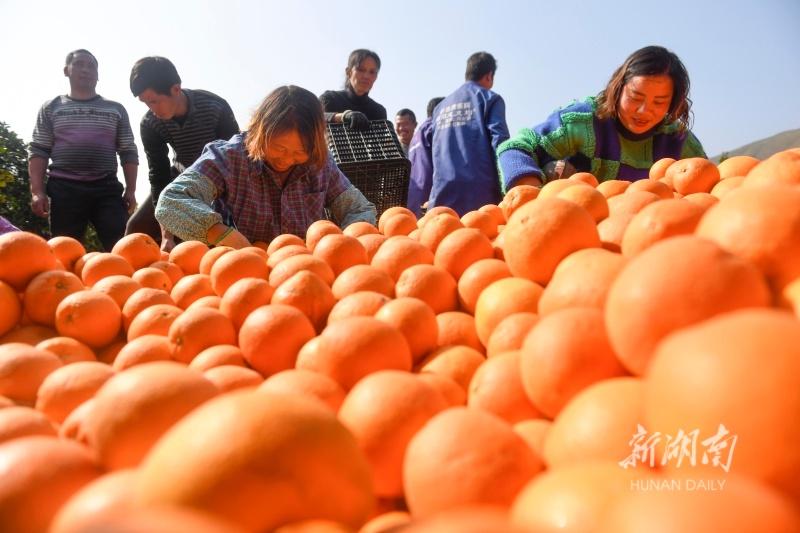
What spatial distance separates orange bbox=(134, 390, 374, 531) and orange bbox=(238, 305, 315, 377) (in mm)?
646

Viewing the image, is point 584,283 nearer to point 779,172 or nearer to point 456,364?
point 456,364

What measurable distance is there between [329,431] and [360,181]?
15.4 feet

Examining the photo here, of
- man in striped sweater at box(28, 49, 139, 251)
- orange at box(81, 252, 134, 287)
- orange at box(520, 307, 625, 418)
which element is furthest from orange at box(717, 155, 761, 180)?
man in striped sweater at box(28, 49, 139, 251)

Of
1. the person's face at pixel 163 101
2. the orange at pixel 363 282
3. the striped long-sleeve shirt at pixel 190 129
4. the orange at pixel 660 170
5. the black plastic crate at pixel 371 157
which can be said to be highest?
the person's face at pixel 163 101

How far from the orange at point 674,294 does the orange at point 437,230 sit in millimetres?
1182

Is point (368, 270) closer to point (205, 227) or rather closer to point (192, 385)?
point (192, 385)

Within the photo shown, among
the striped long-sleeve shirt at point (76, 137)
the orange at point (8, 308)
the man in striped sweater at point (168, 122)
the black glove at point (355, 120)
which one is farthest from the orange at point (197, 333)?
the striped long-sleeve shirt at point (76, 137)

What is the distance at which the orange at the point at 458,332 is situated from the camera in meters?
1.43

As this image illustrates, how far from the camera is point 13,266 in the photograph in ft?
6.34

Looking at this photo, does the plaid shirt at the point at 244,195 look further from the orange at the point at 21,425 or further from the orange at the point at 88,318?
the orange at the point at 21,425

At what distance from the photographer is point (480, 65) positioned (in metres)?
5.31

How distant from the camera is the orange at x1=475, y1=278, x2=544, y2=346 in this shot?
1.28 metres

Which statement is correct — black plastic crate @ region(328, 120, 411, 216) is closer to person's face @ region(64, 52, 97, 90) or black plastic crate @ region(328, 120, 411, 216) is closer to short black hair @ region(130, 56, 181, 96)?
short black hair @ region(130, 56, 181, 96)

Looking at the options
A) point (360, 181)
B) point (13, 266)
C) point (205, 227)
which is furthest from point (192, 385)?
point (360, 181)
